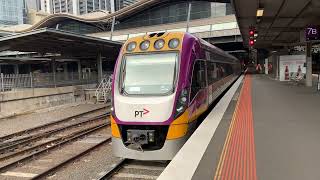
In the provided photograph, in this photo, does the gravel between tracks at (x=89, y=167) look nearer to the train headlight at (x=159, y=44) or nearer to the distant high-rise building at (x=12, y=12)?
the train headlight at (x=159, y=44)

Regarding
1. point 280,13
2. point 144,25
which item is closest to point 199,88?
point 280,13

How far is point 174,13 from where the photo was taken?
75.8 metres

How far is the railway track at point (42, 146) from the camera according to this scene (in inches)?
390

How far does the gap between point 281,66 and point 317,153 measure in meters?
24.8

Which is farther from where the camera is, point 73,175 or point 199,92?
point 199,92

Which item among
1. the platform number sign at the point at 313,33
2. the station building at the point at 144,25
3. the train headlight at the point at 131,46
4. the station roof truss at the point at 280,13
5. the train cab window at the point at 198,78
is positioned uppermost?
the station building at the point at 144,25

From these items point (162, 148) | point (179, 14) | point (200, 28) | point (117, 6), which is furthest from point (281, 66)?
point (117, 6)

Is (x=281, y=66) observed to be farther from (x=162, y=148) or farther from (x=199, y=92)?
(x=162, y=148)

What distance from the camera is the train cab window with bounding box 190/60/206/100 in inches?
353

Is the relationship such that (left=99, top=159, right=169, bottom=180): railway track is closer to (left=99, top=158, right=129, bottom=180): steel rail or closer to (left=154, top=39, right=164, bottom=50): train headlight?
(left=99, top=158, right=129, bottom=180): steel rail

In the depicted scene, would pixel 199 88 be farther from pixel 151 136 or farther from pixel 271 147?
pixel 271 147

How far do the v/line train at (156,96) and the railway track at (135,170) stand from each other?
0.46m

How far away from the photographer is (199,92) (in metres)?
9.53

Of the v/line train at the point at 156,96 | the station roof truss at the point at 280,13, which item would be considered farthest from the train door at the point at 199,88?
Answer: the station roof truss at the point at 280,13
